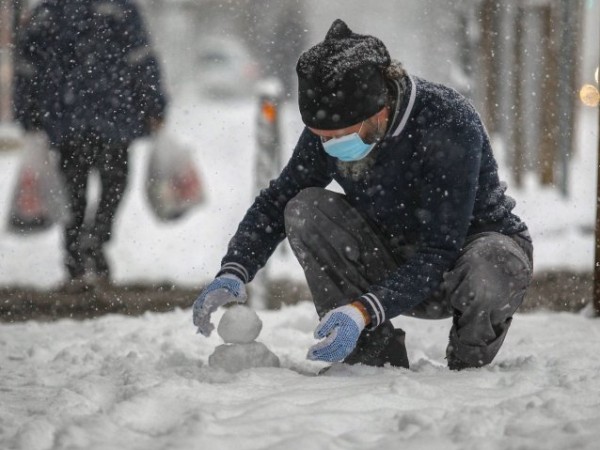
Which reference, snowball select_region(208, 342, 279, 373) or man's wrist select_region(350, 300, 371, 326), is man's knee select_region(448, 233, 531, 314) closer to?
man's wrist select_region(350, 300, 371, 326)

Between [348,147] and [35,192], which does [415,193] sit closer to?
[348,147]

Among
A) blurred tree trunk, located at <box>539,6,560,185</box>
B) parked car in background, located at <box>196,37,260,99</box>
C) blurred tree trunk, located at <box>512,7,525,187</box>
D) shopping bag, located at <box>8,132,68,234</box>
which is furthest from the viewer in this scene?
parked car in background, located at <box>196,37,260,99</box>

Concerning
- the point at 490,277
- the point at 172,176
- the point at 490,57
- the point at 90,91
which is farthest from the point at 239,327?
the point at 490,57

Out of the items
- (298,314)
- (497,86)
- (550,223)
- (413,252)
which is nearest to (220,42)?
(497,86)

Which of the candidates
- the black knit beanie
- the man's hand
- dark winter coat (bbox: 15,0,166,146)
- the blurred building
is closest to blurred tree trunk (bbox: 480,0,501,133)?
the blurred building

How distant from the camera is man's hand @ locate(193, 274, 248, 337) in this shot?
3.22 metres

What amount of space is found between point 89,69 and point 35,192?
5.51 ft

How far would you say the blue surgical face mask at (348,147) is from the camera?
3057mm

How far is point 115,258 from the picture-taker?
7.30m

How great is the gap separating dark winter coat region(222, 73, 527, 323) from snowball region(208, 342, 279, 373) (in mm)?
262

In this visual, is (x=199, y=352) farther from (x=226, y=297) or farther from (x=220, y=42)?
(x=220, y=42)

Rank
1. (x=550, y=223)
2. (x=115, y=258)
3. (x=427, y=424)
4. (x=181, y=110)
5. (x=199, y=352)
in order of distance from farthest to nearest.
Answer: (x=181, y=110), (x=550, y=223), (x=115, y=258), (x=199, y=352), (x=427, y=424)

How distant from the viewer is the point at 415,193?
325cm

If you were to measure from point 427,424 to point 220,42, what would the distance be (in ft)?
51.1
